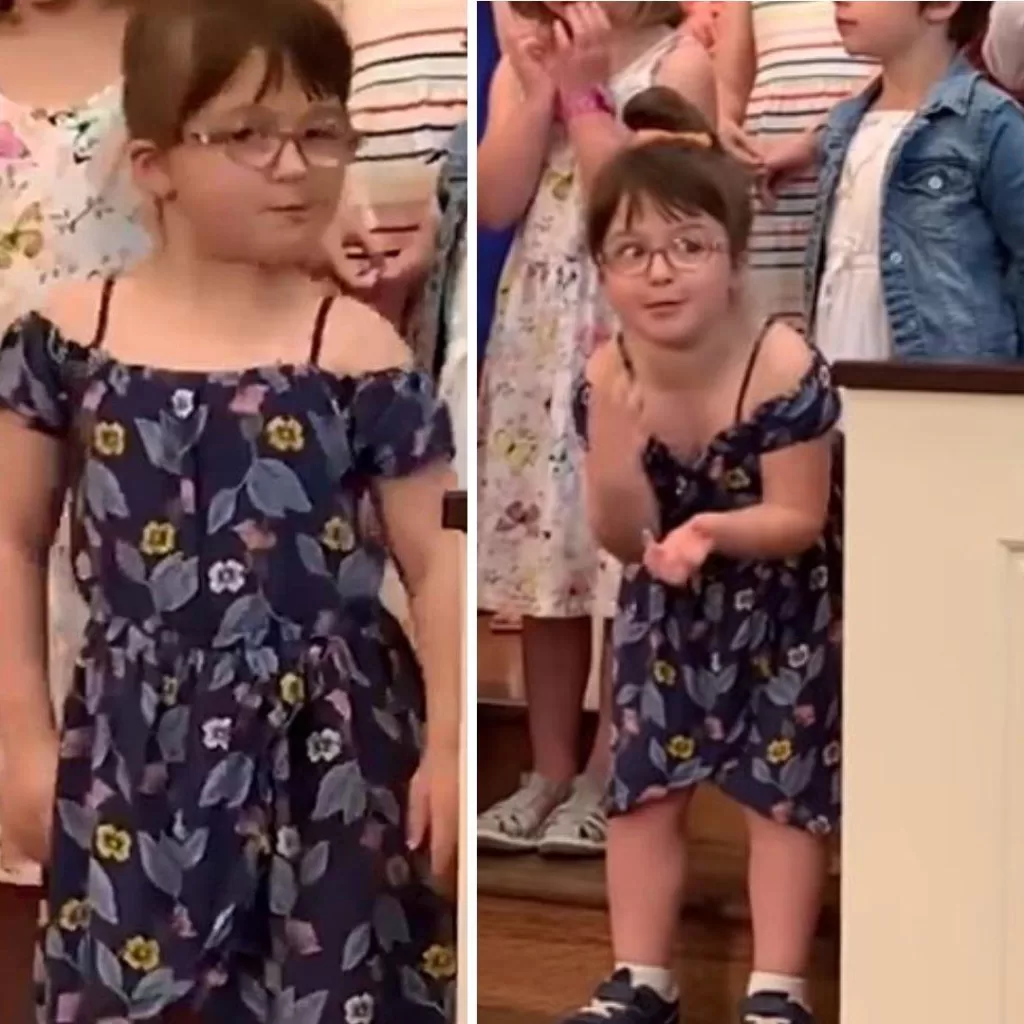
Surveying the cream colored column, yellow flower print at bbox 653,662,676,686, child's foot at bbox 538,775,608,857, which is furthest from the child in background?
child's foot at bbox 538,775,608,857

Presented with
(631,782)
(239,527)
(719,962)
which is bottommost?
(719,962)

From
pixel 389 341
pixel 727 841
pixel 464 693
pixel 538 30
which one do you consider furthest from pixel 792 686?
pixel 538 30

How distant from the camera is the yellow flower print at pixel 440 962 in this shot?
3.93 ft

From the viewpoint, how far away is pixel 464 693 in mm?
1193

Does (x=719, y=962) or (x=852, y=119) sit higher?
(x=852, y=119)

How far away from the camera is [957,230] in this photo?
1.26 meters

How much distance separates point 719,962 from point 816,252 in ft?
1.56

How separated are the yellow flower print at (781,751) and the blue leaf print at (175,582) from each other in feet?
1.28

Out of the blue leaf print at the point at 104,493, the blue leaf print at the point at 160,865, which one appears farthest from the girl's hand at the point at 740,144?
the blue leaf print at the point at 160,865

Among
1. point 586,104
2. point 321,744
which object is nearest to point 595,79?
point 586,104

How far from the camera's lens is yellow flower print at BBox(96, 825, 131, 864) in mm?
1151

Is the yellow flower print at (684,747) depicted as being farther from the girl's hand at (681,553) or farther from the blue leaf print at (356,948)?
the blue leaf print at (356,948)

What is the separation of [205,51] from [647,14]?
1.12ft

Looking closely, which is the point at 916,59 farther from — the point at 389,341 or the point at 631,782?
the point at 631,782
